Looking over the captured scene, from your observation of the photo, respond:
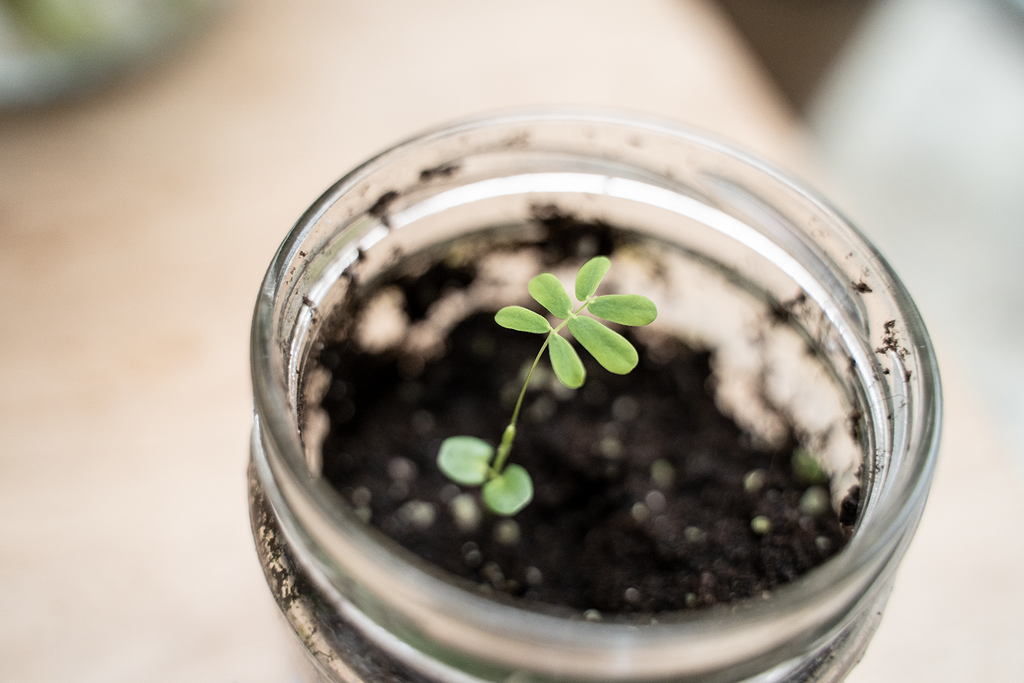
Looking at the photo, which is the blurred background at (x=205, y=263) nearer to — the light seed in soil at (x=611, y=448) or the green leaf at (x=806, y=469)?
the green leaf at (x=806, y=469)

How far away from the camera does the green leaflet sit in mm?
480

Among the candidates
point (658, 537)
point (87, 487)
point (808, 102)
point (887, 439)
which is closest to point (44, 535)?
point (87, 487)

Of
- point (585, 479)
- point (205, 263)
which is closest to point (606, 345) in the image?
point (585, 479)

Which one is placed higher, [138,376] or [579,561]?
[138,376]

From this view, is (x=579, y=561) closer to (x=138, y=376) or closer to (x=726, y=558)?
(x=726, y=558)

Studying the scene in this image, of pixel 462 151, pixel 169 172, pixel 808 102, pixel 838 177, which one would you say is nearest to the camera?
pixel 462 151

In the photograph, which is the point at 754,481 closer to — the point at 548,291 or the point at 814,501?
the point at 814,501

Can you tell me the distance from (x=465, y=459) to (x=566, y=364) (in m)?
0.12

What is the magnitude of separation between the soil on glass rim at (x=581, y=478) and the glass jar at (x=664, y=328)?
0.14ft

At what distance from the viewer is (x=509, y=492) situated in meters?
0.55

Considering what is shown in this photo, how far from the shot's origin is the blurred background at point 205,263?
691 millimetres

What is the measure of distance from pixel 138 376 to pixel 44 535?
0.56 feet

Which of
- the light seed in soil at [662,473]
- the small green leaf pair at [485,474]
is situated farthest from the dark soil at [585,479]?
the small green leaf pair at [485,474]

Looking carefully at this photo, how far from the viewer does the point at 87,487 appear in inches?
28.8
